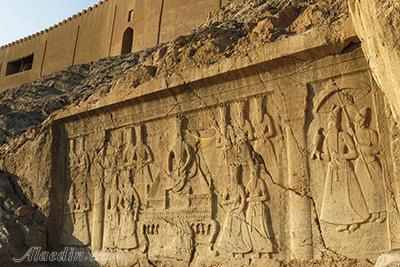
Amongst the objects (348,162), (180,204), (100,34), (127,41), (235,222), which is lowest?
(235,222)

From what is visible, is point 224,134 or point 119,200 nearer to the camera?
point 224,134

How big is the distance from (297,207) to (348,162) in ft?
2.21

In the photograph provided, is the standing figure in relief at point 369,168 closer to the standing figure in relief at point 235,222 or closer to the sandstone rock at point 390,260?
the sandstone rock at point 390,260

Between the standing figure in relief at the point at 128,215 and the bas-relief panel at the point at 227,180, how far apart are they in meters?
0.01

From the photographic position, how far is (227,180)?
530cm

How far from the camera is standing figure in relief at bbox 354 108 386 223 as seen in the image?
4.20 meters

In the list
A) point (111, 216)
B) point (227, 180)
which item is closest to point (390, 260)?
point (227, 180)

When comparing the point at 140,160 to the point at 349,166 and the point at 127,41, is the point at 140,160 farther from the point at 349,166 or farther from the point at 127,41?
the point at 127,41

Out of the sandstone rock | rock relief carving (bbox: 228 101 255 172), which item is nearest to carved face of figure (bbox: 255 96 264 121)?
rock relief carving (bbox: 228 101 255 172)

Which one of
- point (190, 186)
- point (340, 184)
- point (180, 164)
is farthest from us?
point (180, 164)

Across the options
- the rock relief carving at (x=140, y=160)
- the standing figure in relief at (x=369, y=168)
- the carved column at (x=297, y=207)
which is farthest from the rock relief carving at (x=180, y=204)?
the standing figure in relief at (x=369, y=168)

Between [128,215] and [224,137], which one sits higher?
[224,137]

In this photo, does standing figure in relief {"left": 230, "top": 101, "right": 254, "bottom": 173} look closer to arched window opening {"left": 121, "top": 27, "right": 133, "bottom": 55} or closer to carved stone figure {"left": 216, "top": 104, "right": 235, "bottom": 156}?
carved stone figure {"left": 216, "top": 104, "right": 235, "bottom": 156}

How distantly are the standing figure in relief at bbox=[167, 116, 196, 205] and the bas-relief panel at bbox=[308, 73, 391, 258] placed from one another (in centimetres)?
159
